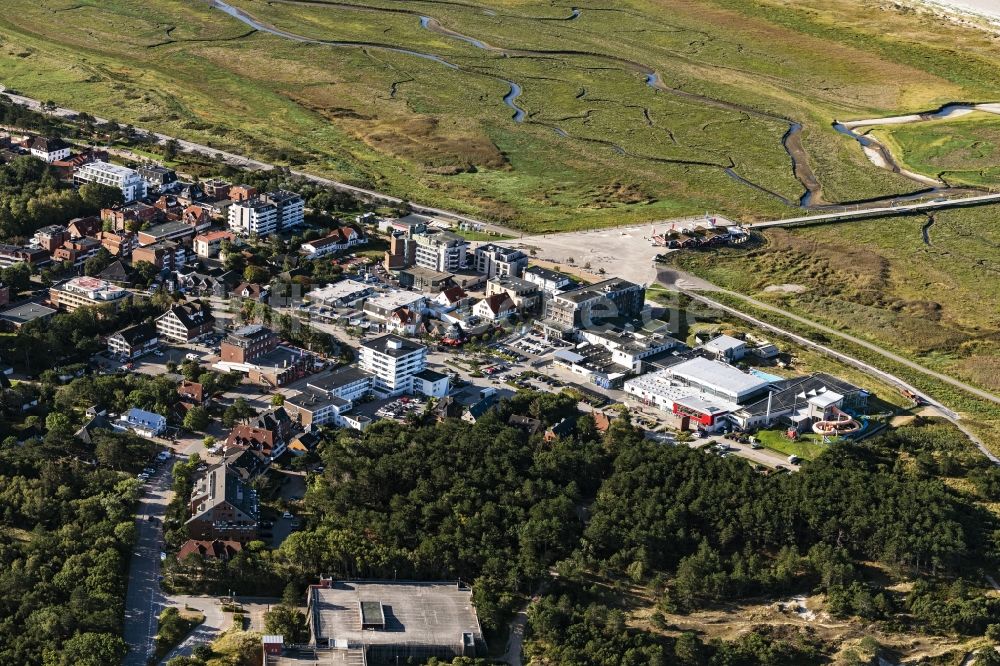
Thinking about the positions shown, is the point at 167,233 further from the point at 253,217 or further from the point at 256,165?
the point at 256,165

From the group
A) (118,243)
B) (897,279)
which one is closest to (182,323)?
(118,243)

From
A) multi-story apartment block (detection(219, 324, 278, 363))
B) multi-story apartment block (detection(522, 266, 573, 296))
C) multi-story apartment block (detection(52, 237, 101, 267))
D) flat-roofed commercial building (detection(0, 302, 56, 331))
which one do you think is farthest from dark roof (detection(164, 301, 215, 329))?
multi-story apartment block (detection(522, 266, 573, 296))

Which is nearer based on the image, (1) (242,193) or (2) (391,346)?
(2) (391,346)

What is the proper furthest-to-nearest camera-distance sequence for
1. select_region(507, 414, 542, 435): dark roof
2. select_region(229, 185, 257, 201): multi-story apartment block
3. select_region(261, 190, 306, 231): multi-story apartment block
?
select_region(229, 185, 257, 201): multi-story apartment block
select_region(261, 190, 306, 231): multi-story apartment block
select_region(507, 414, 542, 435): dark roof

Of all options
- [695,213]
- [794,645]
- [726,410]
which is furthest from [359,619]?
[695,213]

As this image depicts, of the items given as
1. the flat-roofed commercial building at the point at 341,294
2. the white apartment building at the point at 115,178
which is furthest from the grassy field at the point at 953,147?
the white apartment building at the point at 115,178

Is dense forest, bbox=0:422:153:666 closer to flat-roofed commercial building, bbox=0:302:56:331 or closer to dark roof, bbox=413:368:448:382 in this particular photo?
flat-roofed commercial building, bbox=0:302:56:331
